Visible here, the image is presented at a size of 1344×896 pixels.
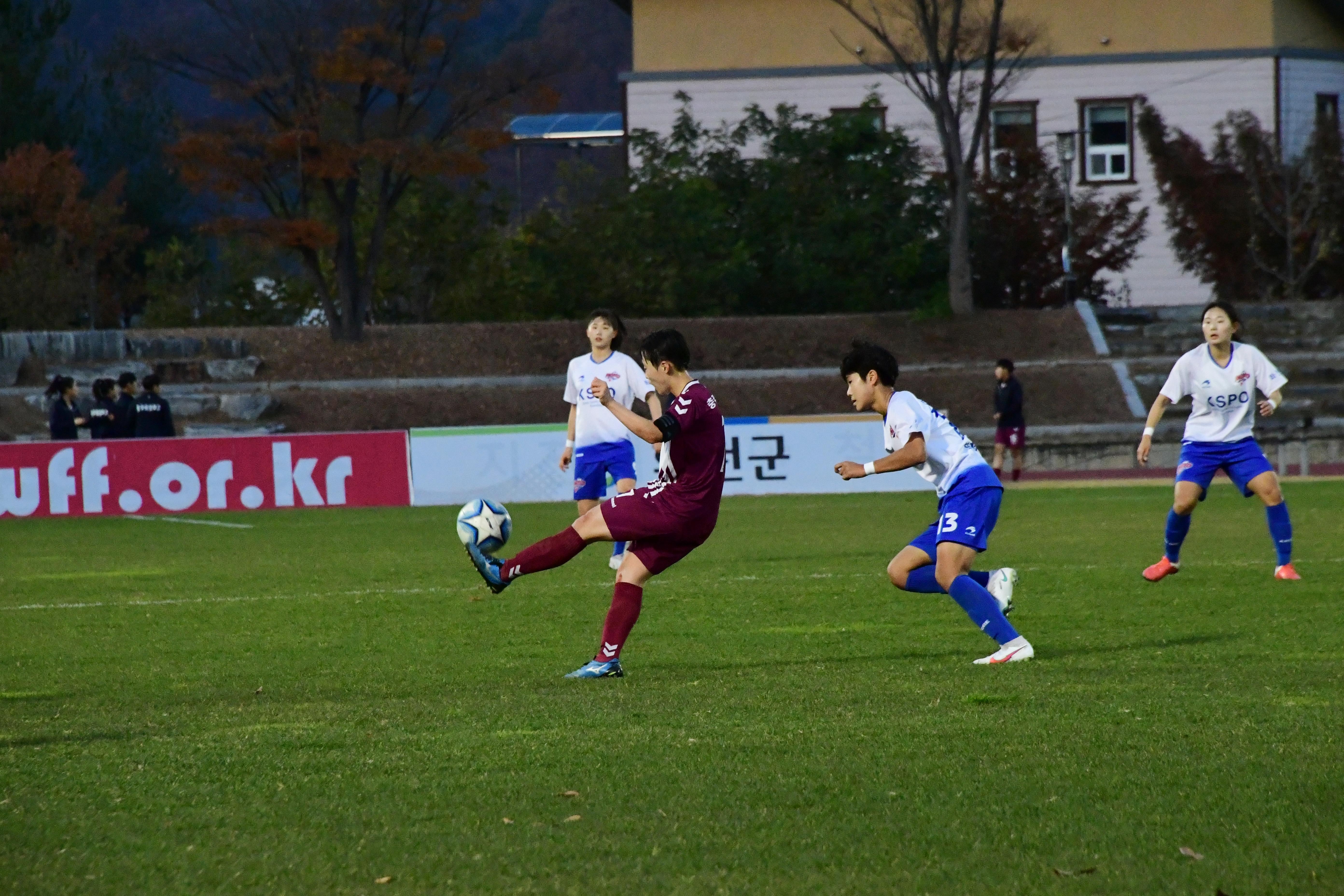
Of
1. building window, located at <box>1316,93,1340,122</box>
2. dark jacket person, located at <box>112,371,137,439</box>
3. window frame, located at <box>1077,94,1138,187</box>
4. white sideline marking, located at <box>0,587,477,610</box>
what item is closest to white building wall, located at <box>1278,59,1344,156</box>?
building window, located at <box>1316,93,1340,122</box>

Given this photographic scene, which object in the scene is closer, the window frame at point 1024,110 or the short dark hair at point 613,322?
the short dark hair at point 613,322

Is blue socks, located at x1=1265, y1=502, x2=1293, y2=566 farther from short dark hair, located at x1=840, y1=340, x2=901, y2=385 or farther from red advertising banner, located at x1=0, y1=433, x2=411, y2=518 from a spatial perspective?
red advertising banner, located at x1=0, y1=433, x2=411, y2=518

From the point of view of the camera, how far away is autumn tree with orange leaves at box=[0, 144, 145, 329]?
36094 mm

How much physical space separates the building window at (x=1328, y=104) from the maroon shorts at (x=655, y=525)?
38.4 m

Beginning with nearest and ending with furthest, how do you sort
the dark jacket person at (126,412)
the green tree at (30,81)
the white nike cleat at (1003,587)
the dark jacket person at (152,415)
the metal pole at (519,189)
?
the white nike cleat at (1003,587), the dark jacket person at (152,415), the dark jacket person at (126,412), the green tree at (30,81), the metal pole at (519,189)

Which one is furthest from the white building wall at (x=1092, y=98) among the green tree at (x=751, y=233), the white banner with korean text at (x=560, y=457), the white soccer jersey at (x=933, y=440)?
the white soccer jersey at (x=933, y=440)

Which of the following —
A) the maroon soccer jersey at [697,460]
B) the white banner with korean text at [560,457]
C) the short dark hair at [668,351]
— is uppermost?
the short dark hair at [668,351]

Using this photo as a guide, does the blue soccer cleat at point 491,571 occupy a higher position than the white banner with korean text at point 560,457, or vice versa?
the blue soccer cleat at point 491,571

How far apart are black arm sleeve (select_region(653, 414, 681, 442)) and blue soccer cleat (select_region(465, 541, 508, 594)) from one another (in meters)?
0.98

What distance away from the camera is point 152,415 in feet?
76.5

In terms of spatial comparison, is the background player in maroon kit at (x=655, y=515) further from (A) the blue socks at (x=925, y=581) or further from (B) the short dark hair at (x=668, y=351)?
(A) the blue socks at (x=925, y=581)

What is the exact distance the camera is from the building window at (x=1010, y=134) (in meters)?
40.7

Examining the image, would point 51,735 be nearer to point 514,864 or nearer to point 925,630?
point 514,864

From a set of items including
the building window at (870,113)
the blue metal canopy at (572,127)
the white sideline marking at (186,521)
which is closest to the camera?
the white sideline marking at (186,521)
